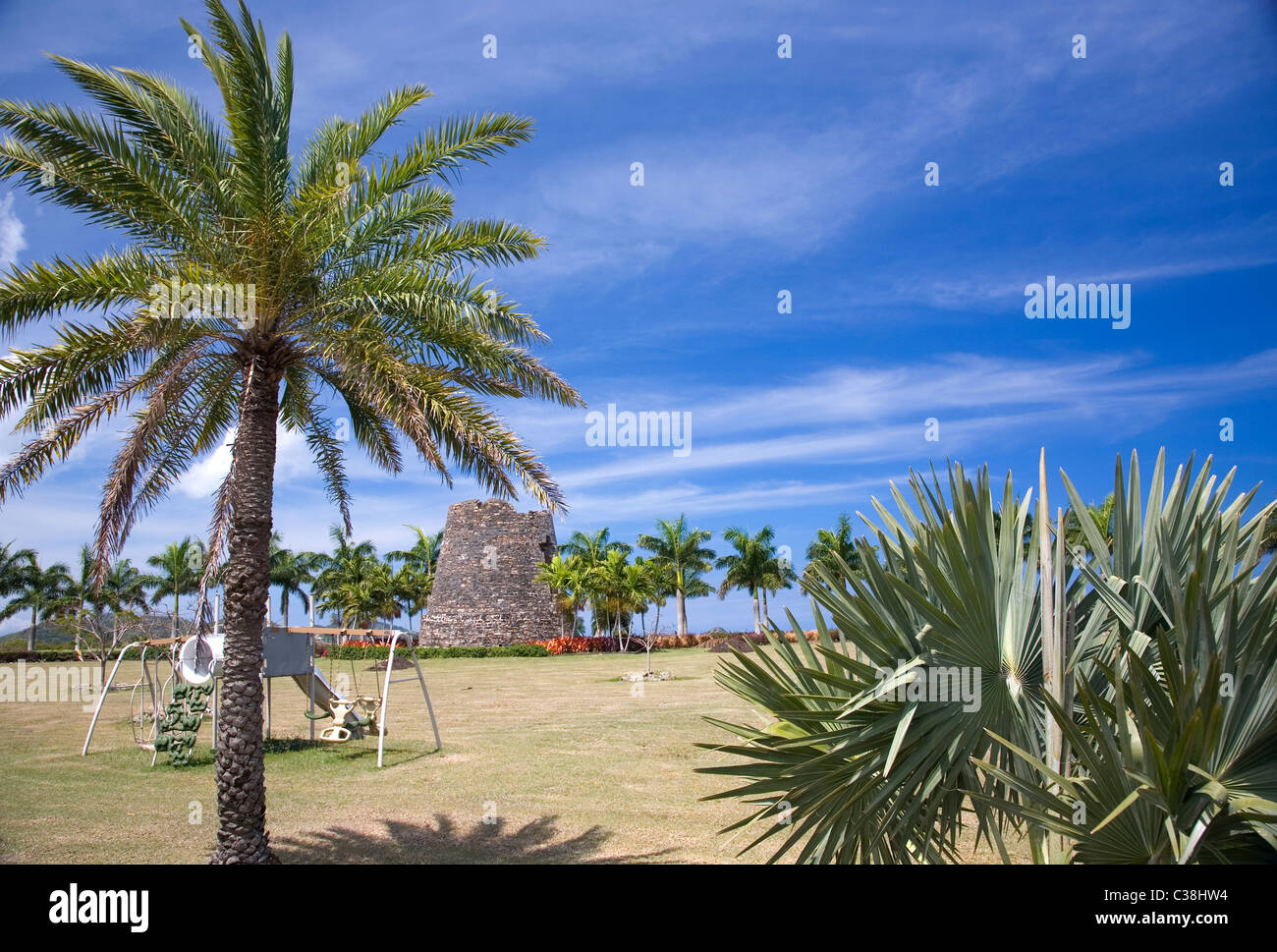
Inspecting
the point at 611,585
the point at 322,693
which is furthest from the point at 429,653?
the point at 322,693

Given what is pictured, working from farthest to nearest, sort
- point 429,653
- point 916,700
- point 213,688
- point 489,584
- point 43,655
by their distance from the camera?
point 489,584, point 429,653, point 43,655, point 213,688, point 916,700

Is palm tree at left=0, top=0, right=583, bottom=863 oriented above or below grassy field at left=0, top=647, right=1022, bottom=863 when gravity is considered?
above

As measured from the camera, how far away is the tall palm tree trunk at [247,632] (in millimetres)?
6898

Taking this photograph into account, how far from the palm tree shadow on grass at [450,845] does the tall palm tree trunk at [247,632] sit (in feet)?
4.54

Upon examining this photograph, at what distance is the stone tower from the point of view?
51312mm

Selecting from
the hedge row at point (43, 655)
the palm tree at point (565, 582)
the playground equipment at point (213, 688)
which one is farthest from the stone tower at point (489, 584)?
the playground equipment at point (213, 688)

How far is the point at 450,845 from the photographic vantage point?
872 cm

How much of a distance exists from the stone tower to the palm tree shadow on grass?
42145 mm

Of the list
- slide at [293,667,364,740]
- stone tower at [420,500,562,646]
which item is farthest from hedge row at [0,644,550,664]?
slide at [293,667,364,740]

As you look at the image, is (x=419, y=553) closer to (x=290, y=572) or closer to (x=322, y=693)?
(x=290, y=572)

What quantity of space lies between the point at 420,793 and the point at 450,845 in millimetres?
2741

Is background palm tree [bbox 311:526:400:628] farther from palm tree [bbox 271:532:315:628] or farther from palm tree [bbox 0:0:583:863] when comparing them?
palm tree [bbox 0:0:583:863]
